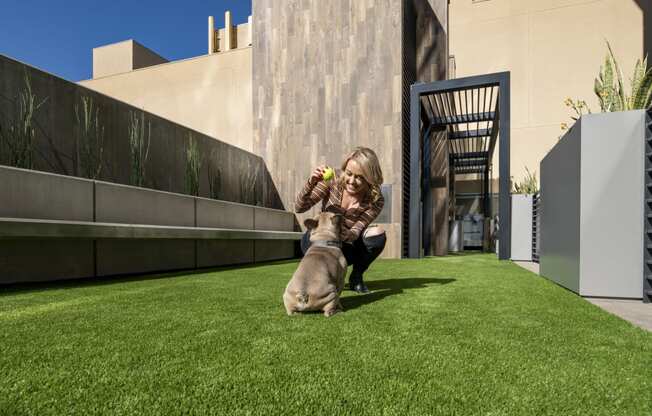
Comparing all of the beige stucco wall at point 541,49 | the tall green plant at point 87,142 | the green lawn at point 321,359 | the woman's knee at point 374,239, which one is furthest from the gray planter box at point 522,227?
the tall green plant at point 87,142

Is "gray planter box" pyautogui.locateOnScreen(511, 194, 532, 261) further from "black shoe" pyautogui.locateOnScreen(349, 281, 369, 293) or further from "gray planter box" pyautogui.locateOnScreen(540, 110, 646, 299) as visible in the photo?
"black shoe" pyautogui.locateOnScreen(349, 281, 369, 293)

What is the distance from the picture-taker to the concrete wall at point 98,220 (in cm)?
320

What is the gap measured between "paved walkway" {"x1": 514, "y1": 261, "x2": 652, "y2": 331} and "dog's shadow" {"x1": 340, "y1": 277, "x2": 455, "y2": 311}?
126 centimetres

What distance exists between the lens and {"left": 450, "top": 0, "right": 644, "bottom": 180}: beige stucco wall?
1126 cm

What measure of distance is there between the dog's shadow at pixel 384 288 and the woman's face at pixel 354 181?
2.59 feet

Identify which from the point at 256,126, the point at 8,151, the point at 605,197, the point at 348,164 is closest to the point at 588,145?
the point at 605,197

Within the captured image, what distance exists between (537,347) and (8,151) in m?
4.48

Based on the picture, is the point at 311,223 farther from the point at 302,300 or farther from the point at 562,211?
the point at 562,211

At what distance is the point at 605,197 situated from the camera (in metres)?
2.74

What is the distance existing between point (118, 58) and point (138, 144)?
1663 centimetres

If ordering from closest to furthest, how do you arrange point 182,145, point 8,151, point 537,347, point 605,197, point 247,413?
point 247,413, point 537,347, point 605,197, point 8,151, point 182,145

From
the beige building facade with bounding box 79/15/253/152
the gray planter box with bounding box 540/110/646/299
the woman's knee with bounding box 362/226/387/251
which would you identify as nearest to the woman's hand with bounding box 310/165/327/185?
the woman's knee with bounding box 362/226/387/251

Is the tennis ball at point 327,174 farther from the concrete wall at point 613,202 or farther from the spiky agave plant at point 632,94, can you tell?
the spiky agave plant at point 632,94

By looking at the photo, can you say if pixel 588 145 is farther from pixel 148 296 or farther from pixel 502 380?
pixel 148 296
